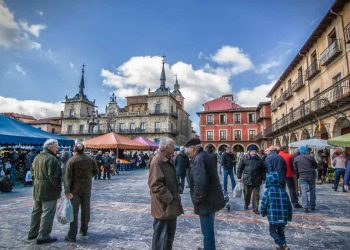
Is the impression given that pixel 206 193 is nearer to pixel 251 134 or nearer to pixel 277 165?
pixel 277 165

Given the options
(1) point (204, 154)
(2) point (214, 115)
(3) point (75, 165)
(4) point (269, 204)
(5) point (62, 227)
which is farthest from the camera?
(2) point (214, 115)

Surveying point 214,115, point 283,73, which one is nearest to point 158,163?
point 283,73

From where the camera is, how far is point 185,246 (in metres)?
3.67

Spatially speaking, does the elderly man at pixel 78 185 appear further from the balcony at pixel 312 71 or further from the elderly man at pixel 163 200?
the balcony at pixel 312 71

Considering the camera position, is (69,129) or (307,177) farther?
(69,129)

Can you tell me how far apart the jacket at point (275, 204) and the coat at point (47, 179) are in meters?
3.25

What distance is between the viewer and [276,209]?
3379 millimetres

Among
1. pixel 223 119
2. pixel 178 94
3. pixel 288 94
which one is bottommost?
pixel 288 94

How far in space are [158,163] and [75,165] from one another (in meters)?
1.89

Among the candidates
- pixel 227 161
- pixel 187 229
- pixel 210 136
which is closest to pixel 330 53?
pixel 227 161

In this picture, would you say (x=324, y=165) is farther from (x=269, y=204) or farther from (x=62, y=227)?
(x=62, y=227)

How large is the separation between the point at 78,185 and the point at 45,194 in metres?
0.49

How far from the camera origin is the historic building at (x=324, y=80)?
12719 millimetres

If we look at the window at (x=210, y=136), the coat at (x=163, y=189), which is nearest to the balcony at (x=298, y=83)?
the coat at (x=163, y=189)
